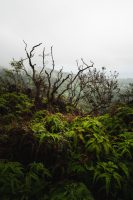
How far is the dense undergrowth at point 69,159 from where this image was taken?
10.1 ft

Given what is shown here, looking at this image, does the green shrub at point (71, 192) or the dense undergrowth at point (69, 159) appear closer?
the green shrub at point (71, 192)

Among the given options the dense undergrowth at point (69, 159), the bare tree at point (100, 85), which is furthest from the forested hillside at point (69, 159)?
the bare tree at point (100, 85)

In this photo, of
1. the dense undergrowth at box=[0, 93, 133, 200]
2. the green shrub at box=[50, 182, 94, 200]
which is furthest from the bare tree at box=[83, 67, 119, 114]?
the green shrub at box=[50, 182, 94, 200]

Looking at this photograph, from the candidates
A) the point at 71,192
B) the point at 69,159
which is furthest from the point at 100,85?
the point at 71,192

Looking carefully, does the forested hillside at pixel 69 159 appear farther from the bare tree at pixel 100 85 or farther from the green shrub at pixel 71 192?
the bare tree at pixel 100 85

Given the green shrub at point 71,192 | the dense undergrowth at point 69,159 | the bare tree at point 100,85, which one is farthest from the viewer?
the bare tree at point 100,85

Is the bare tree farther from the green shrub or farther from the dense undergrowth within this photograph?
the green shrub

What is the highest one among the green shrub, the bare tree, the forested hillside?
the bare tree

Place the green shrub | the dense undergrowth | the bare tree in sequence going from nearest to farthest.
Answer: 1. the green shrub
2. the dense undergrowth
3. the bare tree

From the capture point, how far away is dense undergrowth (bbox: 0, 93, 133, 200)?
3.08 meters

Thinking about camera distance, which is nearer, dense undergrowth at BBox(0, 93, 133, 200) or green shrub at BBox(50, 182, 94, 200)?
green shrub at BBox(50, 182, 94, 200)

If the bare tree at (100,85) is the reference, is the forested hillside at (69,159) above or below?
below

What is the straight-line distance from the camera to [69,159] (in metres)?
3.65

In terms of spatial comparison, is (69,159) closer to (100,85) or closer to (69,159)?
(69,159)
